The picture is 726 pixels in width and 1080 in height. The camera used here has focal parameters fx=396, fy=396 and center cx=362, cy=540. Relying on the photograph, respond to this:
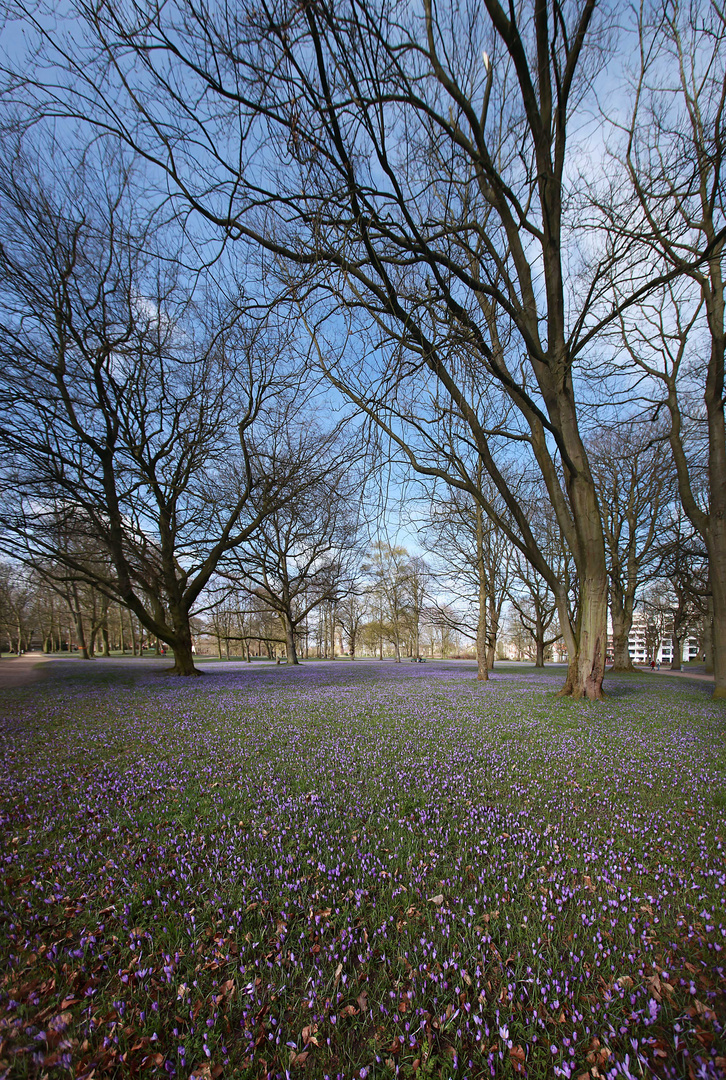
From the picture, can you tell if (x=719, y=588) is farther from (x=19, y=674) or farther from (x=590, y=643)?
(x=19, y=674)

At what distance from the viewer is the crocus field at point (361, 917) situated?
1.56 m

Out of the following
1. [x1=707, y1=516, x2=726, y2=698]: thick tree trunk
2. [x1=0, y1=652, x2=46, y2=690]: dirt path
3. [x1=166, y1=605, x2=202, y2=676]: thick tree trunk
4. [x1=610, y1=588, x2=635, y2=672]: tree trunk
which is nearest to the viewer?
[x1=707, y1=516, x2=726, y2=698]: thick tree trunk

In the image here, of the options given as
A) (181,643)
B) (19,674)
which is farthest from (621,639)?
(19,674)

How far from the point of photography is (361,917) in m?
2.31

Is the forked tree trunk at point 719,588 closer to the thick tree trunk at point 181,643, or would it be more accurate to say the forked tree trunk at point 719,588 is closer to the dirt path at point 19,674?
the thick tree trunk at point 181,643

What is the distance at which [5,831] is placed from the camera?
3217mm

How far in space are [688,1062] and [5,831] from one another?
14.7 ft

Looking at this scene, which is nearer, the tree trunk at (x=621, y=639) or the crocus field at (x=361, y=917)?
the crocus field at (x=361, y=917)

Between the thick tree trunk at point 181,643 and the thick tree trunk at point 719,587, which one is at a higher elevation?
the thick tree trunk at point 719,587

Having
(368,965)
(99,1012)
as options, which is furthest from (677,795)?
(99,1012)

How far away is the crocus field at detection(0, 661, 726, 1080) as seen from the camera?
1.56m

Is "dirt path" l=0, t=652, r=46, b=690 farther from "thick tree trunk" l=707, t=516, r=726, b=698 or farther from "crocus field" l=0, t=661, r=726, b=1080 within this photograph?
"thick tree trunk" l=707, t=516, r=726, b=698

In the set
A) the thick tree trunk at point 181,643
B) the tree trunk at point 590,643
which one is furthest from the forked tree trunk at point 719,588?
the thick tree trunk at point 181,643

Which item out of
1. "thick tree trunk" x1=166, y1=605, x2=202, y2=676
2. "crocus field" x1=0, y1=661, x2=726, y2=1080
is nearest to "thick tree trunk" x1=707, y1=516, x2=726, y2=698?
"crocus field" x1=0, y1=661, x2=726, y2=1080
